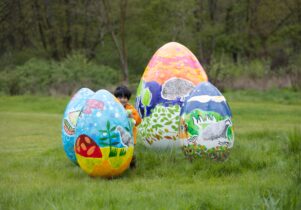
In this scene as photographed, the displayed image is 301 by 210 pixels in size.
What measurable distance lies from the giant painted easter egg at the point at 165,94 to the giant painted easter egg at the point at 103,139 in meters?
1.60

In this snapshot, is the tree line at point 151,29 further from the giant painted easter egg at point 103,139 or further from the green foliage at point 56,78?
the giant painted easter egg at point 103,139

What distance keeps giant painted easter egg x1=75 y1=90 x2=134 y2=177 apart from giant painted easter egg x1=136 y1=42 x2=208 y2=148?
1.60 m

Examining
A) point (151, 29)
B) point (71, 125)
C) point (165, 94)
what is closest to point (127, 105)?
point (71, 125)

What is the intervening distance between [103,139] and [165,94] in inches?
85.7

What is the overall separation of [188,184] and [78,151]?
4.63 ft

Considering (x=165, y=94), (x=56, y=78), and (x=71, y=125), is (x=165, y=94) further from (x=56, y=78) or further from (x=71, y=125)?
(x=56, y=78)

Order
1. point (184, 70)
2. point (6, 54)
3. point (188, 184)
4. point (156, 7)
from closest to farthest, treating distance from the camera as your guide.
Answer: point (188, 184) → point (184, 70) → point (156, 7) → point (6, 54)

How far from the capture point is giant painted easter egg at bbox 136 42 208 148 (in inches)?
335

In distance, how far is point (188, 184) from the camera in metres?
6.40

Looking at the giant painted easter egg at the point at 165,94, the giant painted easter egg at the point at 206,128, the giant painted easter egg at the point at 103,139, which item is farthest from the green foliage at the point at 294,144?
the giant painted easter egg at the point at 103,139

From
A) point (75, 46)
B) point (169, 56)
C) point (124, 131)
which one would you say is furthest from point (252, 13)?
point (124, 131)

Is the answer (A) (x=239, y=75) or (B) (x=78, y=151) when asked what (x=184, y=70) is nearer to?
(B) (x=78, y=151)

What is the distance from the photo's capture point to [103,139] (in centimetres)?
668

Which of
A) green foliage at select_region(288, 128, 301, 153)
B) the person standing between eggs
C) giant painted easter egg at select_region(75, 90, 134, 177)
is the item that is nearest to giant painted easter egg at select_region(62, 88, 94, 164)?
the person standing between eggs
